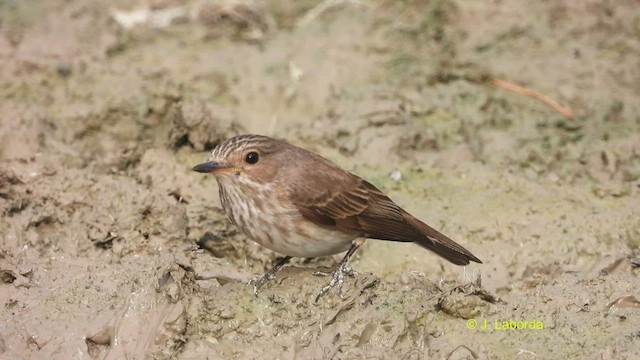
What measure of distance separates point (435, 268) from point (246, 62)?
3537 mm

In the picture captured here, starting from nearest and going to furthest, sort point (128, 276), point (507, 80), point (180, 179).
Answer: point (128, 276) < point (180, 179) < point (507, 80)

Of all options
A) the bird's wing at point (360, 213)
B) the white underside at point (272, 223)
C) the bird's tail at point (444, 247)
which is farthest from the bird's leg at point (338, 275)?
the bird's tail at point (444, 247)

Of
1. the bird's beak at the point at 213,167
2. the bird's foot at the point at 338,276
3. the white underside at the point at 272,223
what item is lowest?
the bird's foot at the point at 338,276

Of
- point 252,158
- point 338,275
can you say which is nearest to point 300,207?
point 252,158

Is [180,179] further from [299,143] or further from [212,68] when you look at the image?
[212,68]

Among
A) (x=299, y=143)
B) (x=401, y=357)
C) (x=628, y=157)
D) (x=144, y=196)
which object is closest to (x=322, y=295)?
(x=401, y=357)

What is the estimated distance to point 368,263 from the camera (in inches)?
321

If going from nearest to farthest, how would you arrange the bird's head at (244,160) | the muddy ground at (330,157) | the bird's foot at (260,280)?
the muddy ground at (330,157) < the bird's foot at (260,280) < the bird's head at (244,160)

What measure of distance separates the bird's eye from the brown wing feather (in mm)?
282

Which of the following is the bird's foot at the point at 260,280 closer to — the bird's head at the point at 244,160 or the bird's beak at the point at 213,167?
the bird's head at the point at 244,160

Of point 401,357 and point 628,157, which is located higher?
point 401,357

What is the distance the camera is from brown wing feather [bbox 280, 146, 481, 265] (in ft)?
23.9

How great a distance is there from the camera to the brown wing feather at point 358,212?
287 inches

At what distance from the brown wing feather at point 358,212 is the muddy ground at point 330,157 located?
299 millimetres
